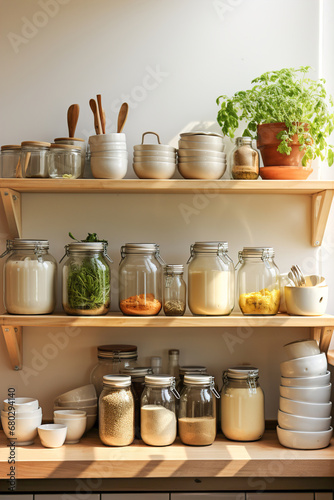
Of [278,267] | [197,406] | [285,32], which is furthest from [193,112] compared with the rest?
[197,406]

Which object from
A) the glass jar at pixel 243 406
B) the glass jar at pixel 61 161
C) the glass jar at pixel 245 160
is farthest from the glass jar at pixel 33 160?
the glass jar at pixel 243 406

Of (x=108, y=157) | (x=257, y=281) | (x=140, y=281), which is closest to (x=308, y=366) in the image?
(x=257, y=281)

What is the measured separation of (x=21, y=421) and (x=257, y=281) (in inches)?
33.5

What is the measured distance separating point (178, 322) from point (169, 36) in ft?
3.21

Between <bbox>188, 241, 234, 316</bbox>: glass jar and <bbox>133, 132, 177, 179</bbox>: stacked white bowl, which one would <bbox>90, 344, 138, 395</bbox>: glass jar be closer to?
<bbox>188, 241, 234, 316</bbox>: glass jar

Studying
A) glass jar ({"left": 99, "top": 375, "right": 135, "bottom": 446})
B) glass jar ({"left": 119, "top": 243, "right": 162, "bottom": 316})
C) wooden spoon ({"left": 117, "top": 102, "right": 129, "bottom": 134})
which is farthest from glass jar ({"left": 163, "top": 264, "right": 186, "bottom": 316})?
wooden spoon ({"left": 117, "top": 102, "right": 129, "bottom": 134})

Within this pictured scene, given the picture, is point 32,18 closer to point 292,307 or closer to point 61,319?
point 61,319

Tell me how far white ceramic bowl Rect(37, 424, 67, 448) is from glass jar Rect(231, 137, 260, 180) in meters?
0.95

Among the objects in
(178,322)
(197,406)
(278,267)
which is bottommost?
(197,406)

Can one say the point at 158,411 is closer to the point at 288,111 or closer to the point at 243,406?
the point at 243,406

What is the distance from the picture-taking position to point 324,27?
6.63 feet

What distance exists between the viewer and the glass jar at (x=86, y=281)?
180 cm

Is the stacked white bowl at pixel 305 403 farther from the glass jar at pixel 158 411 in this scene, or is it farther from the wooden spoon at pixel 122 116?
the wooden spoon at pixel 122 116

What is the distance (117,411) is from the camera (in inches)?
69.6
